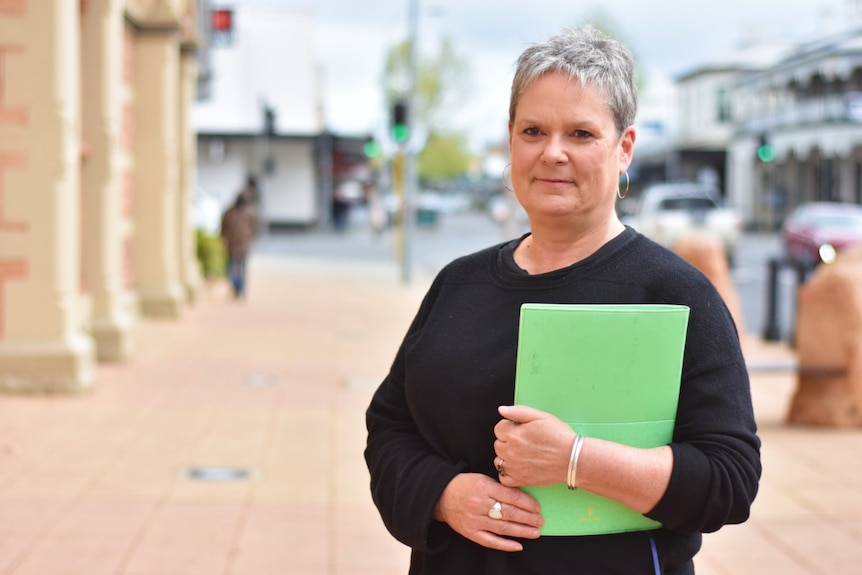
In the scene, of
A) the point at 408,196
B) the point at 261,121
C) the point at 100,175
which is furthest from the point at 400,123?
the point at 261,121

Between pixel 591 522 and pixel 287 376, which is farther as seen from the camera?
pixel 287 376

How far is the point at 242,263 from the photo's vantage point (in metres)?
20.0

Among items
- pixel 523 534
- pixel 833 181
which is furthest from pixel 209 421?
pixel 833 181

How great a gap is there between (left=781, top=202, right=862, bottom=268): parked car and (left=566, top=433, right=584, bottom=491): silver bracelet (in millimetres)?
26706

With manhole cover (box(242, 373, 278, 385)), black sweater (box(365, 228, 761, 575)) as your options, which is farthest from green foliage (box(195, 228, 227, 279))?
black sweater (box(365, 228, 761, 575))

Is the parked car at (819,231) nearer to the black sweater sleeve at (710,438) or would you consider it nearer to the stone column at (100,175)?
the stone column at (100,175)

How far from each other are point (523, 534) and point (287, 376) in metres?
9.63

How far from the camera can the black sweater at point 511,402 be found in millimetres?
2281

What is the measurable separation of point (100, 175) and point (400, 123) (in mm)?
14508

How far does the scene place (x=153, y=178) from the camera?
16.7 m

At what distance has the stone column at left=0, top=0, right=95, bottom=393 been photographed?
9914mm

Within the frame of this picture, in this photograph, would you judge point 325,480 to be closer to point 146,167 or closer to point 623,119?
point 623,119

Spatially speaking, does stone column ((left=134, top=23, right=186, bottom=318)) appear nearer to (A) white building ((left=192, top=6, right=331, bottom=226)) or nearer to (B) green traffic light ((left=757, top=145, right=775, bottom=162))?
(B) green traffic light ((left=757, top=145, right=775, bottom=162))

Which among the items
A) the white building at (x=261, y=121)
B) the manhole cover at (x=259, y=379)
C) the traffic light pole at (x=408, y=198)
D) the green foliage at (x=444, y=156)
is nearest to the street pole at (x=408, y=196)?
the traffic light pole at (x=408, y=198)
